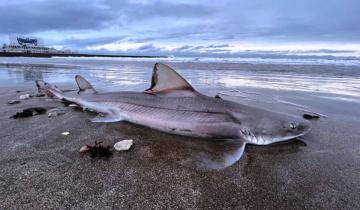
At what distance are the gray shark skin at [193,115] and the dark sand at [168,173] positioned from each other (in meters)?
0.15

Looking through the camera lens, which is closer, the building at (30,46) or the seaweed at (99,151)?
the seaweed at (99,151)

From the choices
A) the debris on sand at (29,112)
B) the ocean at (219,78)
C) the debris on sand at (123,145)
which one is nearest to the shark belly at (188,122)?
the debris on sand at (123,145)

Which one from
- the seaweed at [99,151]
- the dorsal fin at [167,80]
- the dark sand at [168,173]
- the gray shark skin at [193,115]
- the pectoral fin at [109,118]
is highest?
the dorsal fin at [167,80]

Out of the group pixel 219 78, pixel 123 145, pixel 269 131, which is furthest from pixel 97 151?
pixel 219 78

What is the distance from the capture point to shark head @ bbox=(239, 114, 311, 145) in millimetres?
3264

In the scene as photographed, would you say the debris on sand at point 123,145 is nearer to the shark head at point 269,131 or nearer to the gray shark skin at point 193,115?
the gray shark skin at point 193,115

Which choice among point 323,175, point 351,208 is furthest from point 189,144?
point 351,208

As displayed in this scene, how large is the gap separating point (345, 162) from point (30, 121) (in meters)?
4.59

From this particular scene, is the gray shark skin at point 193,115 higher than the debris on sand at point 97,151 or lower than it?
higher

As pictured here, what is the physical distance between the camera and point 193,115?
3508 mm

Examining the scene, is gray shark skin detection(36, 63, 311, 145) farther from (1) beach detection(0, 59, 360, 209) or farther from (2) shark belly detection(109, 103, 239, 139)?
(1) beach detection(0, 59, 360, 209)

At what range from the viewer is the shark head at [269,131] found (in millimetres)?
3264

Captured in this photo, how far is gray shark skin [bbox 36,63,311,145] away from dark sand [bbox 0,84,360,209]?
0.15 meters

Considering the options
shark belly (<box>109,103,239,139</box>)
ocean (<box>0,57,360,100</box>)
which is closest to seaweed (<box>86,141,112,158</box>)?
shark belly (<box>109,103,239,139</box>)
